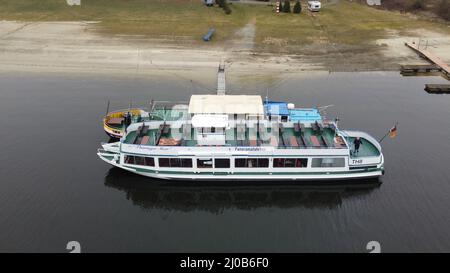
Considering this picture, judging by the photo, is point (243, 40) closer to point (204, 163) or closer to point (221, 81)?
point (221, 81)

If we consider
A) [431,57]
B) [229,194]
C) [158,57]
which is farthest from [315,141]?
[431,57]

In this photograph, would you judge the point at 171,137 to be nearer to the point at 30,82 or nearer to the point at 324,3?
the point at 30,82

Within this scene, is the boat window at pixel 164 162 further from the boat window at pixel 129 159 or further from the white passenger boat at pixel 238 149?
the boat window at pixel 129 159

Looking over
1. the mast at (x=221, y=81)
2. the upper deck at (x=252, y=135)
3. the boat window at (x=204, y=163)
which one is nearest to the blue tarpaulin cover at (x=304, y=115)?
the upper deck at (x=252, y=135)

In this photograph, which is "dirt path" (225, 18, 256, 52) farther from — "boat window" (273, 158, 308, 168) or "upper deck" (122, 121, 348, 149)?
"boat window" (273, 158, 308, 168)
